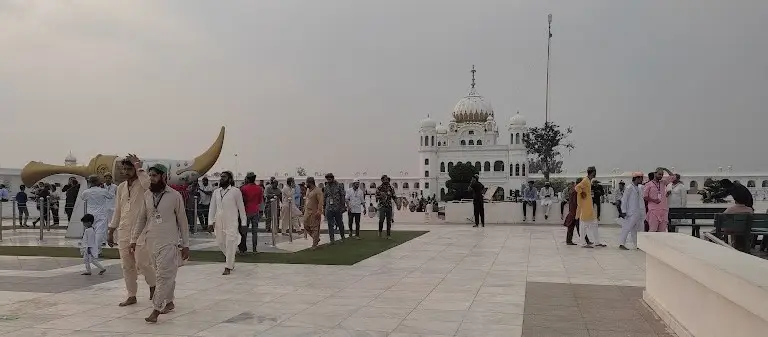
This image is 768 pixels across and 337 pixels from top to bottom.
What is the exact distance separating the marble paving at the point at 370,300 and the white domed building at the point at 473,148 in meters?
70.4

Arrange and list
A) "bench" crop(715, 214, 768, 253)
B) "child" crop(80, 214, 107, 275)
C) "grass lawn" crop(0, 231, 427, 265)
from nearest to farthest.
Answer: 1. "bench" crop(715, 214, 768, 253)
2. "child" crop(80, 214, 107, 275)
3. "grass lawn" crop(0, 231, 427, 265)

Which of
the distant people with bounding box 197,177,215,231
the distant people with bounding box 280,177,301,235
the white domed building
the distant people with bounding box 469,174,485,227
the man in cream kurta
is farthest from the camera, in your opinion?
the white domed building

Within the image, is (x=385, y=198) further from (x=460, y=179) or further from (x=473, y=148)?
(x=473, y=148)

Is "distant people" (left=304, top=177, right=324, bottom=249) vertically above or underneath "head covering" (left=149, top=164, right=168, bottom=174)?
underneath

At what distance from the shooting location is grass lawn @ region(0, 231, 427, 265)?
984cm

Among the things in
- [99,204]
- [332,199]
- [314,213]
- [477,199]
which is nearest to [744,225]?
[314,213]

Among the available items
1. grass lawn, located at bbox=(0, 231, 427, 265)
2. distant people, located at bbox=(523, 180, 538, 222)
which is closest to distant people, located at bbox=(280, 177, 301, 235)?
grass lawn, located at bbox=(0, 231, 427, 265)

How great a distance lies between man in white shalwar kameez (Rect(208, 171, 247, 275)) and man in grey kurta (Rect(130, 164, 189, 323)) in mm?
2710

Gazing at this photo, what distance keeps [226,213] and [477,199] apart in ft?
30.3

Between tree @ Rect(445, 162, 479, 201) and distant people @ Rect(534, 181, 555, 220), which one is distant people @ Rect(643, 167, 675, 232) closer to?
distant people @ Rect(534, 181, 555, 220)

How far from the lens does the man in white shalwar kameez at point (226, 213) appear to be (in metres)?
8.72

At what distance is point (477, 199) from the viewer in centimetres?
1659

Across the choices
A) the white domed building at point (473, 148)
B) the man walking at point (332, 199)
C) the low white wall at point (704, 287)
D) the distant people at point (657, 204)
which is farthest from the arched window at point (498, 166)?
the low white wall at point (704, 287)

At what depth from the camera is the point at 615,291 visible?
6.88 m
